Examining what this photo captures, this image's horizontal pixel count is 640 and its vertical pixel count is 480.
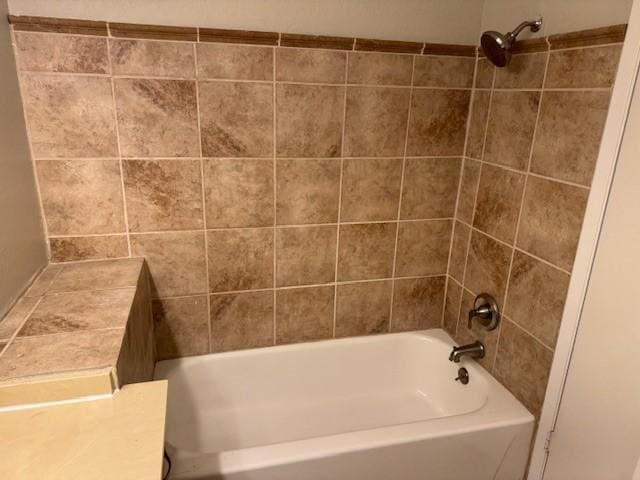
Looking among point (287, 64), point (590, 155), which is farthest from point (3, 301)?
point (590, 155)

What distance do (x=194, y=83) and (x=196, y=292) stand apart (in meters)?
0.71

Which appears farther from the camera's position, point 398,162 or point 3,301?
point 398,162

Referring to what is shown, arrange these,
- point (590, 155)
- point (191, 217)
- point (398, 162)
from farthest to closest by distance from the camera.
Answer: point (398, 162)
point (191, 217)
point (590, 155)

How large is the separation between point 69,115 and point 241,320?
0.88 meters

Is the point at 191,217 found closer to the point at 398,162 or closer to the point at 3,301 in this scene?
the point at 3,301

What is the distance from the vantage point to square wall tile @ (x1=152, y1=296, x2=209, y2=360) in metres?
1.55

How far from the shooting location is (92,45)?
49.2 inches

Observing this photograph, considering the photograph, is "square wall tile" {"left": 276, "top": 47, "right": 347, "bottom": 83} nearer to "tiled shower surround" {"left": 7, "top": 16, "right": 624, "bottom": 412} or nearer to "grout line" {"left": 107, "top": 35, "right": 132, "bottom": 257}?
"tiled shower surround" {"left": 7, "top": 16, "right": 624, "bottom": 412}

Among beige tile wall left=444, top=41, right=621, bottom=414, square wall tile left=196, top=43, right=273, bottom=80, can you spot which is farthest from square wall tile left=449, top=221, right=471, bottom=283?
square wall tile left=196, top=43, right=273, bottom=80

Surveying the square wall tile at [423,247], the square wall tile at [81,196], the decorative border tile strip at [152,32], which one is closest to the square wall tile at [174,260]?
the square wall tile at [81,196]

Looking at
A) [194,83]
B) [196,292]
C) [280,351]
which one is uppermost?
[194,83]

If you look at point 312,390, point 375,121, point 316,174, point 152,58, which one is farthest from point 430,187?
point 152,58

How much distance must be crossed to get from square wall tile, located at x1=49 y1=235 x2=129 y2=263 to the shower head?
4.23 feet

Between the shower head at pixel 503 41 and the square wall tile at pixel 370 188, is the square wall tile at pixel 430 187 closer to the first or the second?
the square wall tile at pixel 370 188
